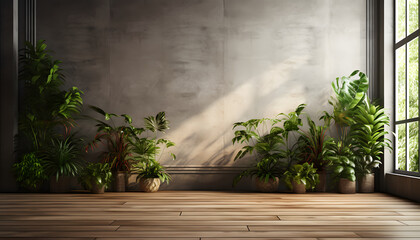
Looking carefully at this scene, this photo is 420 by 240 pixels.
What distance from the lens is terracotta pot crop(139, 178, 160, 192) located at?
512 cm

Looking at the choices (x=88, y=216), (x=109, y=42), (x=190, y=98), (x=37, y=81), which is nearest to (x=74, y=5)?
(x=109, y=42)

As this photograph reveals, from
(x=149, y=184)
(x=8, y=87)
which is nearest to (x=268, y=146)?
(x=149, y=184)

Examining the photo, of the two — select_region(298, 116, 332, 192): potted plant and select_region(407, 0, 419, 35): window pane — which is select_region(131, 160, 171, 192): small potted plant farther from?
select_region(407, 0, 419, 35): window pane

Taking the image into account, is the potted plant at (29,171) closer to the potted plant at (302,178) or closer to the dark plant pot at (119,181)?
the dark plant pot at (119,181)

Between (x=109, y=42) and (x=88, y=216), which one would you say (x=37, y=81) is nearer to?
(x=109, y=42)

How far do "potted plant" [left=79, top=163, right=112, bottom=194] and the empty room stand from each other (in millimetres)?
18

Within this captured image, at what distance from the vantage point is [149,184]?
5.12 meters

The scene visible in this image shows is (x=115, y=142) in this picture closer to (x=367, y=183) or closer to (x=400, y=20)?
(x=367, y=183)

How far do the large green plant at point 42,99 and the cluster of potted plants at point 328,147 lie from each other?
237 cm

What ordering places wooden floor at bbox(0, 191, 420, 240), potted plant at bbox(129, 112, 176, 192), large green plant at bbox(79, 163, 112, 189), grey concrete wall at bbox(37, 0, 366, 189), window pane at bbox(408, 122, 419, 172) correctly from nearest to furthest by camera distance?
wooden floor at bbox(0, 191, 420, 240) → window pane at bbox(408, 122, 419, 172) → large green plant at bbox(79, 163, 112, 189) → potted plant at bbox(129, 112, 176, 192) → grey concrete wall at bbox(37, 0, 366, 189)

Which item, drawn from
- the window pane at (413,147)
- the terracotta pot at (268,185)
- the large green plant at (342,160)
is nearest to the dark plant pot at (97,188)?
the terracotta pot at (268,185)

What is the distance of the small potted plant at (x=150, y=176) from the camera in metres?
5.13

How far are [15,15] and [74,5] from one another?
80 centimetres

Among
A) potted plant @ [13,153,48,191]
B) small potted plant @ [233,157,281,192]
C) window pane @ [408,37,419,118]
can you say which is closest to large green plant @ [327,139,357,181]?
small potted plant @ [233,157,281,192]
